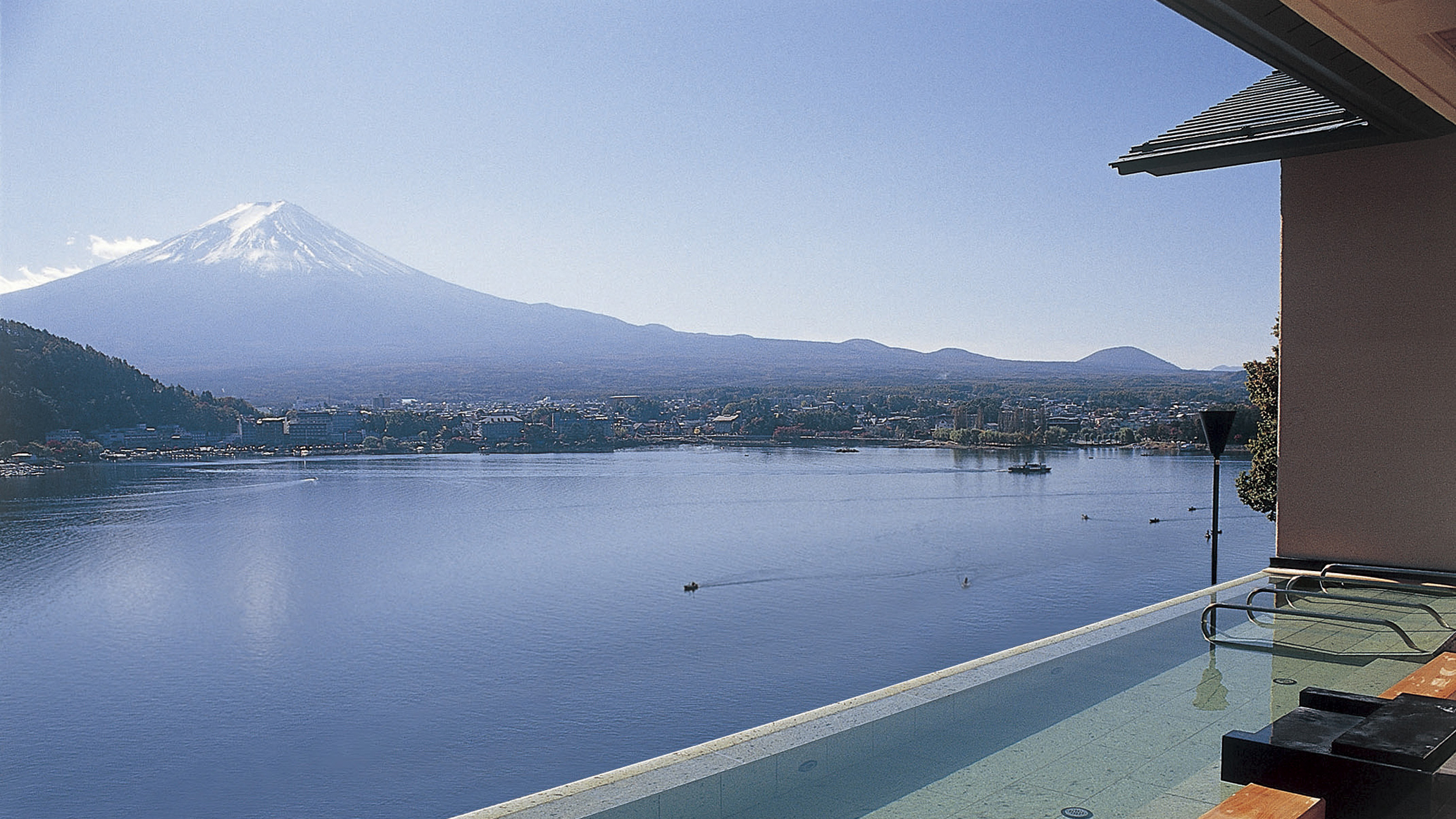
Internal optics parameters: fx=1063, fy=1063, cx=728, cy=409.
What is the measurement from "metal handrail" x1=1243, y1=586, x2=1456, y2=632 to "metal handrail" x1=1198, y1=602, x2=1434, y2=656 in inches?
4.1

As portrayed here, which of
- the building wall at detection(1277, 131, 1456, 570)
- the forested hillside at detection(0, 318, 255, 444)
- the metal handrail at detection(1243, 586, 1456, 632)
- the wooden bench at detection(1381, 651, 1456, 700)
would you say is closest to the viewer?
the wooden bench at detection(1381, 651, 1456, 700)

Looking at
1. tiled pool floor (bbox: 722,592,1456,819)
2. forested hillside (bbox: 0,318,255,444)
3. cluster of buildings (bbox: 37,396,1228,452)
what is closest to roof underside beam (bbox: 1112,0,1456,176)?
tiled pool floor (bbox: 722,592,1456,819)

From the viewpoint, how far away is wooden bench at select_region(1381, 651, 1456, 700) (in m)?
2.27

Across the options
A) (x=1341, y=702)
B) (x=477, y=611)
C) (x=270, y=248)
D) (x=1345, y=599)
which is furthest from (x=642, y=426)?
(x=1341, y=702)

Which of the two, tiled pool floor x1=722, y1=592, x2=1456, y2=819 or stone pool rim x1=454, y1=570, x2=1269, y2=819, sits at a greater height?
stone pool rim x1=454, y1=570, x2=1269, y2=819

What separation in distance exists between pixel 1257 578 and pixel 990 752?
259cm

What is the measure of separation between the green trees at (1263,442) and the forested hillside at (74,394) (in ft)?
141

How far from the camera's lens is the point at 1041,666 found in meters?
2.88

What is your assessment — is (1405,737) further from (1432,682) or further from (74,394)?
(74,394)

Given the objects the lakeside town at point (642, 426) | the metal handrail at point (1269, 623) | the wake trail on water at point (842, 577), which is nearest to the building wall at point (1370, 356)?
the metal handrail at point (1269, 623)

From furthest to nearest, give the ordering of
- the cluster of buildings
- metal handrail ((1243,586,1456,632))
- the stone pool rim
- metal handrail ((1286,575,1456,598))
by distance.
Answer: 1. the cluster of buildings
2. metal handrail ((1286,575,1456,598))
3. metal handrail ((1243,586,1456,632))
4. the stone pool rim

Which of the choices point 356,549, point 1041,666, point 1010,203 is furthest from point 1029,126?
point 1041,666

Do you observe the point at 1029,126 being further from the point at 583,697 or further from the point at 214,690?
the point at 214,690

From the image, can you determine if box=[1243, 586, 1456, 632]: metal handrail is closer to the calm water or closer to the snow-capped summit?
the calm water
